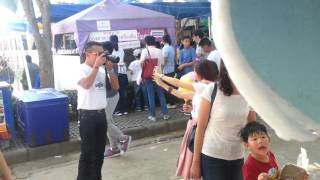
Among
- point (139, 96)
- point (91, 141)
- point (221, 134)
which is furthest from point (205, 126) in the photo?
point (139, 96)

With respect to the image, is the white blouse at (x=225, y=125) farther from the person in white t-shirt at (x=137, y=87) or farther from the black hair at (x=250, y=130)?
the person in white t-shirt at (x=137, y=87)

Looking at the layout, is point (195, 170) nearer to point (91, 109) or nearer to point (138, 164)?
point (91, 109)

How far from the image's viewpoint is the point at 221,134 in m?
2.81

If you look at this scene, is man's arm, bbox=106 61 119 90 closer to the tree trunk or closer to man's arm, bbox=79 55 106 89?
man's arm, bbox=79 55 106 89

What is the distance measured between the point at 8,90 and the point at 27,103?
0.34m

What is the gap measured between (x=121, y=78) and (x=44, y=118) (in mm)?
2394

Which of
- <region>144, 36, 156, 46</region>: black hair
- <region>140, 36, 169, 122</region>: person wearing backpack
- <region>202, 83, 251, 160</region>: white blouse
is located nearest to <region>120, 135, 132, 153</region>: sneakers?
<region>140, 36, 169, 122</region>: person wearing backpack

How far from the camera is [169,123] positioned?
7258mm

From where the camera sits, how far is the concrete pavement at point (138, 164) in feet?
16.7

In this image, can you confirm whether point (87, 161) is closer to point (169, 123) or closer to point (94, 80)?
point (94, 80)

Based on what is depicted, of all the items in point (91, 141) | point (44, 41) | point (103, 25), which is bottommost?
point (91, 141)

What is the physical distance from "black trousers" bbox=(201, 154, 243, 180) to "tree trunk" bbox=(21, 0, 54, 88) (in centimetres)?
566

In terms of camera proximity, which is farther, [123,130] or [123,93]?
[123,93]

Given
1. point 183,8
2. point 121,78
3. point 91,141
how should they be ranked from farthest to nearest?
point 183,8, point 121,78, point 91,141
